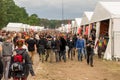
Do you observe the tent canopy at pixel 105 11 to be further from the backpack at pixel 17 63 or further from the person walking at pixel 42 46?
the backpack at pixel 17 63

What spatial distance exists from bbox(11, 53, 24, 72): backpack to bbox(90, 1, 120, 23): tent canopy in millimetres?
16641

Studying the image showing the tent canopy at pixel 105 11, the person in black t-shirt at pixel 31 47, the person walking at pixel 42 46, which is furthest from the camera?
the tent canopy at pixel 105 11

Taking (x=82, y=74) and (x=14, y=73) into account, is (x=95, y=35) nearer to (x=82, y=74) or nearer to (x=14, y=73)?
(x=82, y=74)

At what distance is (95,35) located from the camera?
3284 centimetres

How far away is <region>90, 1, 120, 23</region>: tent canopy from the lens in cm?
2669

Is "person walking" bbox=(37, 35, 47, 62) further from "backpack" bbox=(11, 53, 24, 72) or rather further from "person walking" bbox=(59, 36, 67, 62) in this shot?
"backpack" bbox=(11, 53, 24, 72)

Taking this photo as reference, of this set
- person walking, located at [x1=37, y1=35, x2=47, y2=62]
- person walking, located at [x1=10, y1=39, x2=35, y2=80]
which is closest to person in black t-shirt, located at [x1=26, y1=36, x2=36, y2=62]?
person walking, located at [x1=37, y1=35, x2=47, y2=62]

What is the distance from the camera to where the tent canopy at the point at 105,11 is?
87.6ft

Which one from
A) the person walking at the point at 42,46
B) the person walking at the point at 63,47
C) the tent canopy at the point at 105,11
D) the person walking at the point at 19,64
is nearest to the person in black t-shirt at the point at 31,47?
the person walking at the point at 42,46

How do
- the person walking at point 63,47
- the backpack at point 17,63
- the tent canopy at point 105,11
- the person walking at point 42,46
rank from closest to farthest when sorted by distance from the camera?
the backpack at point 17,63 < the person walking at point 42,46 < the person walking at point 63,47 < the tent canopy at point 105,11

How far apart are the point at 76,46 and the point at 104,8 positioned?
4.71m

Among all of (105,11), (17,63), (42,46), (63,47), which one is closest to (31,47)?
(42,46)

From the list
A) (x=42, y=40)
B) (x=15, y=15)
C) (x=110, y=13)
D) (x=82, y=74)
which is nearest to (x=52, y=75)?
(x=82, y=74)

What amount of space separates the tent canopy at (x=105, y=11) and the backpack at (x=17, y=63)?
54.6 feet
